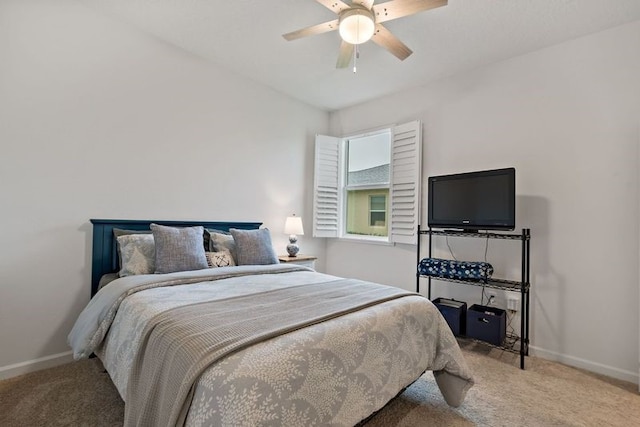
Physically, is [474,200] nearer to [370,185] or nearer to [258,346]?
[370,185]

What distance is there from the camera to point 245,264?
9.24 ft

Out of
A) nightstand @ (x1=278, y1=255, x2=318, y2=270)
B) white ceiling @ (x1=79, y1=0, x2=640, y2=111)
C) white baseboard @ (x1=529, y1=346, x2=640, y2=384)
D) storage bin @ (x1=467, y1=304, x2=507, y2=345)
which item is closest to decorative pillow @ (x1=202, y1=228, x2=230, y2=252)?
nightstand @ (x1=278, y1=255, x2=318, y2=270)

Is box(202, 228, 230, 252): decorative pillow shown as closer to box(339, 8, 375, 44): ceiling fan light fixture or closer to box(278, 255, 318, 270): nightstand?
box(278, 255, 318, 270): nightstand

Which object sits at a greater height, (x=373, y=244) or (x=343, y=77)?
(x=343, y=77)

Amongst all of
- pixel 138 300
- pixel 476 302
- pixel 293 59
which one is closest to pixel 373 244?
pixel 476 302

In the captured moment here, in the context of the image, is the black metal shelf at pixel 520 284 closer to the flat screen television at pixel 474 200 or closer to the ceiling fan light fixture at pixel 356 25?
the flat screen television at pixel 474 200

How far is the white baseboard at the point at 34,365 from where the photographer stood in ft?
7.32

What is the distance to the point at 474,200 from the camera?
2920 mm

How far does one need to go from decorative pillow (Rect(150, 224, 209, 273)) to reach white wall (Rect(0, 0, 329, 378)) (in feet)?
1.75

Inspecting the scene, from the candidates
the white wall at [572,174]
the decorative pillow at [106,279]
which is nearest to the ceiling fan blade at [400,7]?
the white wall at [572,174]

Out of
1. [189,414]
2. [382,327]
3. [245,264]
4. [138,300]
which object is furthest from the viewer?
[245,264]

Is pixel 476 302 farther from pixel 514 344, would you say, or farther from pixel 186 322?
pixel 186 322

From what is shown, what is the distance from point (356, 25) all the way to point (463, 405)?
2491 mm

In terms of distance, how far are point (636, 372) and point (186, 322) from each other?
316 centimetres
